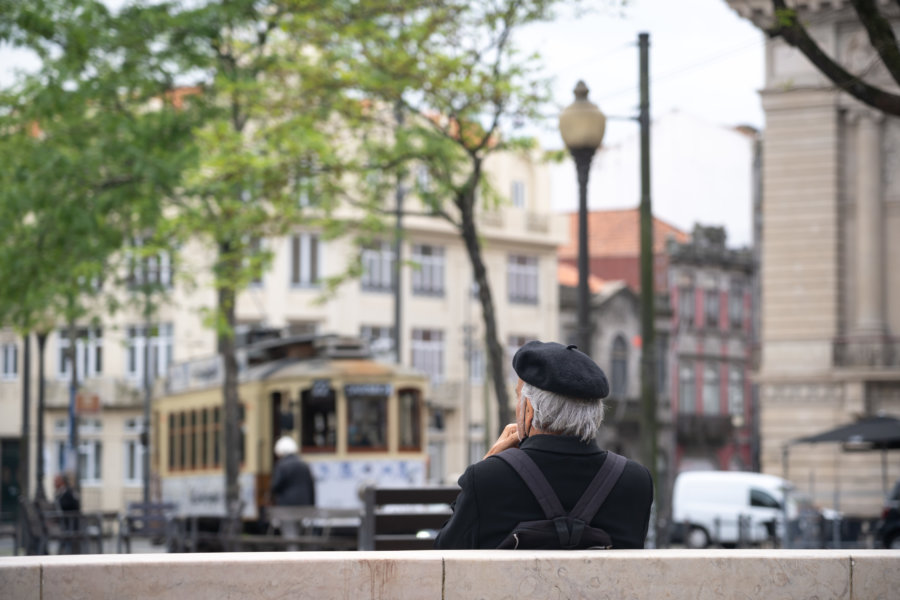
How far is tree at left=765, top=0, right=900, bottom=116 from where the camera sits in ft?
34.6

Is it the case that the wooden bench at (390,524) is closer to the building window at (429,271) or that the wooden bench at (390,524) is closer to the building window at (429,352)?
the building window at (429,352)

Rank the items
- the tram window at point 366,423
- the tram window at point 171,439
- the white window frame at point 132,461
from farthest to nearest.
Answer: the white window frame at point 132,461 → the tram window at point 171,439 → the tram window at point 366,423

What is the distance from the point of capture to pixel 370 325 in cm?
5916

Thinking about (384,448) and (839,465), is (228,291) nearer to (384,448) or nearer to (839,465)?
(384,448)

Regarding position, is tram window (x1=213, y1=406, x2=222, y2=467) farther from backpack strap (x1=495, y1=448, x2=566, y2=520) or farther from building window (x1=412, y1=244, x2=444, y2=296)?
building window (x1=412, y1=244, x2=444, y2=296)

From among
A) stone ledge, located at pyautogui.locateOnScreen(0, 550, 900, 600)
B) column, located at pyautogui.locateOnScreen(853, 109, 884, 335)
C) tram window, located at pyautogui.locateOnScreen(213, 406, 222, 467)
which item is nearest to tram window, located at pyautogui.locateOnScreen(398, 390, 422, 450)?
tram window, located at pyautogui.locateOnScreen(213, 406, 222, 467)

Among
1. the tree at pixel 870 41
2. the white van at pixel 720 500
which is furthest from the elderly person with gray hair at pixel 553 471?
the white van at pixel 720 500

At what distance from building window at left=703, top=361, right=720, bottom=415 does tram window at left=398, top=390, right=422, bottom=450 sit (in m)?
52.3

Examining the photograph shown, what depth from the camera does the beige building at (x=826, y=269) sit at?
3591cm

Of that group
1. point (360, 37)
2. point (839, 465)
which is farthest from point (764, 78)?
point (360, 37)

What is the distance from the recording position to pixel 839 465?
3644 centimetres

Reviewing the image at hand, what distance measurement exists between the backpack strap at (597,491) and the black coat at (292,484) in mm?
15142

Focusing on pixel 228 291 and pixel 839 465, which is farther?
pixel 839 465

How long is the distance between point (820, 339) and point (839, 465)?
286cm
